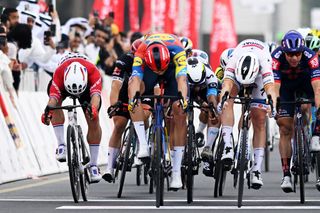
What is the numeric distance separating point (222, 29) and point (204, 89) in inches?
1281

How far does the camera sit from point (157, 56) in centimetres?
1515

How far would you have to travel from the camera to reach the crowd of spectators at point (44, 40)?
70.9 feet

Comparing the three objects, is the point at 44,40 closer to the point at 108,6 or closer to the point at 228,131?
the point at 228,131

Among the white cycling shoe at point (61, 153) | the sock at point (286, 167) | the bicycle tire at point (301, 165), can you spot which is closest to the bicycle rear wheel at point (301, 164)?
the bicycle tire at point (301, 165)

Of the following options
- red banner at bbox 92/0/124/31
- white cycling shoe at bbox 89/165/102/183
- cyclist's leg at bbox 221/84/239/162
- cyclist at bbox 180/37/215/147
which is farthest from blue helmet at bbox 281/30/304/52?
red banner at bbox 92/0/124/31

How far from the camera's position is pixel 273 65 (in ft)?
53.7

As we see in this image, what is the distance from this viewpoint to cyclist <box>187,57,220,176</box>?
17.3m

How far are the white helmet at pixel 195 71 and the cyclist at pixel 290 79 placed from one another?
3.72ft

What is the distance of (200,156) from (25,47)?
6058 millimetres

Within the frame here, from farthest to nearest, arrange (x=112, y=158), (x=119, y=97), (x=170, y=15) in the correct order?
1. (x=170, y=15)
2. (x=119, y=97)
3. (x=112, y=158)

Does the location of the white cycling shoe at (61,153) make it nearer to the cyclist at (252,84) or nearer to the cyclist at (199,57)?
the cyclist at (252,84)

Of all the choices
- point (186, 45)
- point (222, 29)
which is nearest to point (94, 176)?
point (186, 45)

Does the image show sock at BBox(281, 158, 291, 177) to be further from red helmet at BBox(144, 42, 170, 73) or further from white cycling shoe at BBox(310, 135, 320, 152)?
red helmet at BBox(144, 42, 170, 73)

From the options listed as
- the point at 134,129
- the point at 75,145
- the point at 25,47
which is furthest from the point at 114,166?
the point at 25,47
